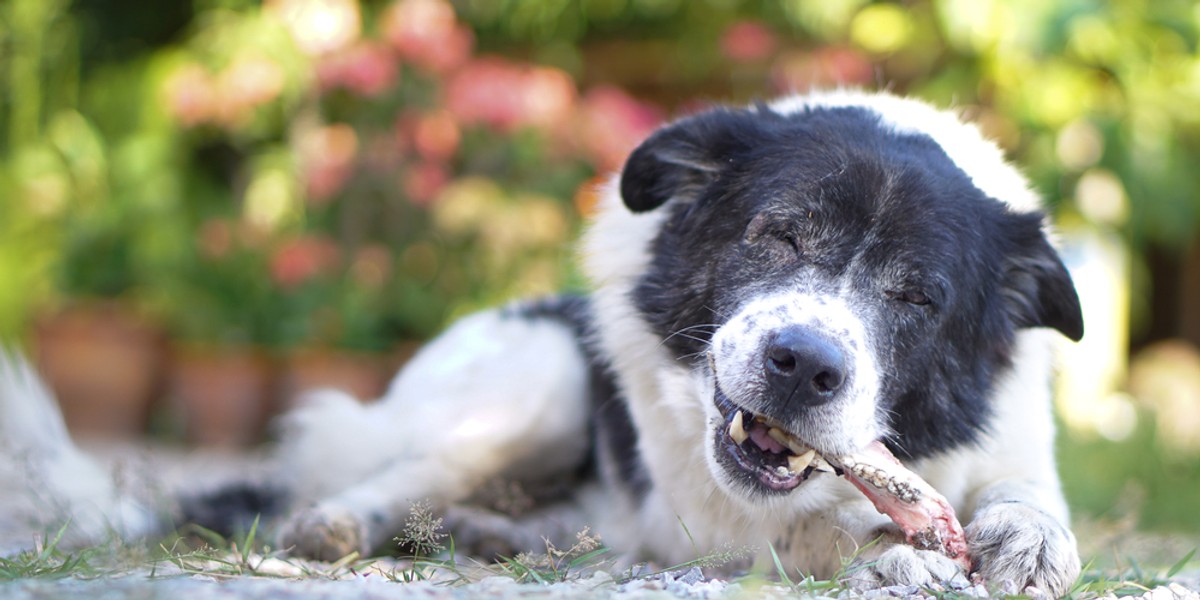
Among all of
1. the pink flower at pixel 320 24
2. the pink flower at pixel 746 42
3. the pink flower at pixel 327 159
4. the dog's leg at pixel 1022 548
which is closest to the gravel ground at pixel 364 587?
the dog's leg at pixel 1022 548

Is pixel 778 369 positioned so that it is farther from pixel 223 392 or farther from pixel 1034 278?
pixel 223 392

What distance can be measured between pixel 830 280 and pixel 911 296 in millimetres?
208

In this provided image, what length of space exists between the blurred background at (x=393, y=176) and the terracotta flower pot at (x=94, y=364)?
12 millimetres

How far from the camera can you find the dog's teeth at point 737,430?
2414 mm

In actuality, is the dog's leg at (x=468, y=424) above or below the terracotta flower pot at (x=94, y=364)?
above

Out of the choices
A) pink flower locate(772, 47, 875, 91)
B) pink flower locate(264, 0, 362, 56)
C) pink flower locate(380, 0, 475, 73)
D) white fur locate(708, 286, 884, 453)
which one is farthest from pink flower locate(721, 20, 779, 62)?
white fur locate(708, 286, 884, 453)

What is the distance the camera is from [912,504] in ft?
7.72

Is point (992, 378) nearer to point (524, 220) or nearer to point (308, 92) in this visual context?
point (524, 220)

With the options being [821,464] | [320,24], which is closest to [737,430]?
[821,464]

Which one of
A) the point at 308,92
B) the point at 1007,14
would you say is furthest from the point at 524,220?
the point at 1007,14

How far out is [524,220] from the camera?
6129 millimetres

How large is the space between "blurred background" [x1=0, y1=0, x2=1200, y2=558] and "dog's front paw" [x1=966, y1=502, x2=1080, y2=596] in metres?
3.28

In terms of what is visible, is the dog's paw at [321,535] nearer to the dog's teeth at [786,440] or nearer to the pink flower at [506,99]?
the dog's teeth at [786,440]

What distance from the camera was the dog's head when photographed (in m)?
2.35
